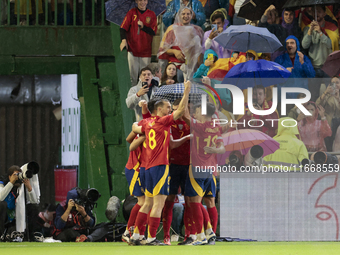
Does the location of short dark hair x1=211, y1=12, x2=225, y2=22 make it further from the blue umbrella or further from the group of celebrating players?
the group of celebrating players

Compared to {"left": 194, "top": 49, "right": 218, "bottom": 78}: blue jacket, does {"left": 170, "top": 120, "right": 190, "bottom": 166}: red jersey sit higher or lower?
lower

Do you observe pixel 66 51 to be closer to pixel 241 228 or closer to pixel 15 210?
pixel 15 210

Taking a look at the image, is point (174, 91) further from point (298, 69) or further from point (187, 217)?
point (298, 69)

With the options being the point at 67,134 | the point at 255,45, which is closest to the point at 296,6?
the point at 255,45

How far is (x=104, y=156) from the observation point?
1059 centimetres

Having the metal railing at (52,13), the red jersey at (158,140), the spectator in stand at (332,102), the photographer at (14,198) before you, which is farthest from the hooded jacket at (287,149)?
the metal railing at (52,13)

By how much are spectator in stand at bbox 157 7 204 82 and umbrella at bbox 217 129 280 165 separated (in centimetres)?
174

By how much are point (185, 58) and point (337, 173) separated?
3.08 meters

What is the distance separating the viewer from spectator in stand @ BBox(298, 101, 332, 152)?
7.62m

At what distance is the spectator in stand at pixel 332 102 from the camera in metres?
8.00

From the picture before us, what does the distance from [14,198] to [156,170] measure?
9.45 ft

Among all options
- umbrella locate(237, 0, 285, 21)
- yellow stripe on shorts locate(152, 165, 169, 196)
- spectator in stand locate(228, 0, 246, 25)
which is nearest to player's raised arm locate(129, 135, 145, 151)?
yellow stripe on shorts locate(152, 165, 169, 196)

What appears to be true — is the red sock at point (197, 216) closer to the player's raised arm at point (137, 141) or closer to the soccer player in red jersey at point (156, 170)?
the soccer player in red jersey at point (156, 170)

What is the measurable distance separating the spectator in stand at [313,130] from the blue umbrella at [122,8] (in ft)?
11.0
